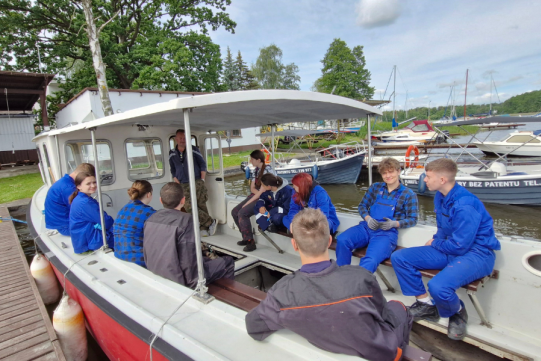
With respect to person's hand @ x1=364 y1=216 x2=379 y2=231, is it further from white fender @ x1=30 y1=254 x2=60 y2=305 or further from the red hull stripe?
white fender @ x1=30 y1=254 x2=60 y2=305

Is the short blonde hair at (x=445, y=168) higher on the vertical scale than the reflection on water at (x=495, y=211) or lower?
higher

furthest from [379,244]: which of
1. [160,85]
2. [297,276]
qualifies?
[160,85]

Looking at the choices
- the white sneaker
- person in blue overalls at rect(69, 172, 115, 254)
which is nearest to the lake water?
the white sneaker

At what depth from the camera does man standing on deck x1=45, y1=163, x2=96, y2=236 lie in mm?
3765

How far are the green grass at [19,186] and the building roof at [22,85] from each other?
3763mm

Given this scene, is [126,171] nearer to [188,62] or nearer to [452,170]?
[452,170]

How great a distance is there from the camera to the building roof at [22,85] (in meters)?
12.8

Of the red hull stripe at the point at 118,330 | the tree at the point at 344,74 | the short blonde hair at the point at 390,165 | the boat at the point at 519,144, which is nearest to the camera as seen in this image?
the red hull stripe at the point at 118,330

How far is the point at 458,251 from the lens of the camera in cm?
246

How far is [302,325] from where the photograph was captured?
5.05 ft

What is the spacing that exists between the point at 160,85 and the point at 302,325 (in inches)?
793

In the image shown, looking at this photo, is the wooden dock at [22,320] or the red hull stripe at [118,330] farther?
the wooden dock at [22,320]

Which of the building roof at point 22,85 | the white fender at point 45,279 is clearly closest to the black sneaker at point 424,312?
the white fender at point 45,279

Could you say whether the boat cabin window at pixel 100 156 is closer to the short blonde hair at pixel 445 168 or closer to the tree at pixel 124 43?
the short blonde hair at pixel 445 168
